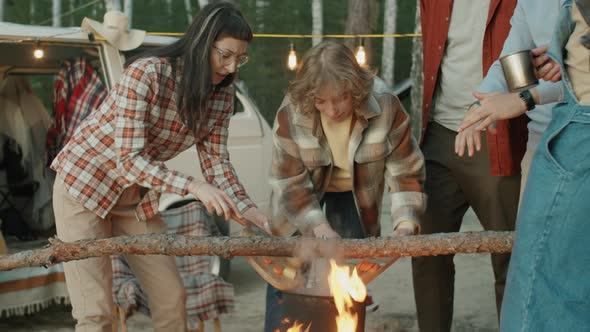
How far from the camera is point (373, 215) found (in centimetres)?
373

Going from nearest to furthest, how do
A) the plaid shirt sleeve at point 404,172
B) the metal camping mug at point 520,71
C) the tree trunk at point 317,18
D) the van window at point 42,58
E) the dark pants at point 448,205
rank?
the metal camping mug at point 520,71 < the plaid shirt sleeve at point 404,172 < the dark pants at point 448,205 < the van window at point 42,58 < the tree trunk at point 317,18

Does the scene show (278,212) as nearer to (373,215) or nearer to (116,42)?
(373,215)

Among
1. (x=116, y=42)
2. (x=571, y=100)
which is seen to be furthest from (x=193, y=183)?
(x=116, y=42)

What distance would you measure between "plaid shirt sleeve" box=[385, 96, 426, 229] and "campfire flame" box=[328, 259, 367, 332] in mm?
437

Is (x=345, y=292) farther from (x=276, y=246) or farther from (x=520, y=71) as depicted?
(x=520, y=71)

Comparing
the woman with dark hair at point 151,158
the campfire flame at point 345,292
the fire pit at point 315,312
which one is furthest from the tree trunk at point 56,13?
the campfire flame at point 345,292

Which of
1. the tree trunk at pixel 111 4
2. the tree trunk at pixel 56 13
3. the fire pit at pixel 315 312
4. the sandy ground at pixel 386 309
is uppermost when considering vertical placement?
the tree trunk at pixel 111 4

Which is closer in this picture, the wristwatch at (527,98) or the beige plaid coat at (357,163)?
the wristwatch at (527,98)

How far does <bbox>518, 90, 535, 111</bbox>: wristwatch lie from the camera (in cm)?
251

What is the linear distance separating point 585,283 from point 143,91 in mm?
1959

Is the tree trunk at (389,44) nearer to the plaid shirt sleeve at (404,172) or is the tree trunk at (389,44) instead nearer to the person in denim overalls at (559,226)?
the plaid shirt sleeve at (404,172)

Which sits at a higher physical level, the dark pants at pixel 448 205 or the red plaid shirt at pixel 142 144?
the red plaid shirt at pixel 142 144

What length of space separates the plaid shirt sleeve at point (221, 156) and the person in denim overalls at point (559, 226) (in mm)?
1801

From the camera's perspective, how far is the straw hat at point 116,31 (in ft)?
18.8
